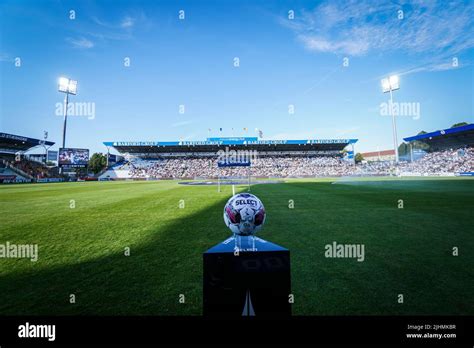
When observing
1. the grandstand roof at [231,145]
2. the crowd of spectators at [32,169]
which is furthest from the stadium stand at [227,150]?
the crowd of spectators at [32,169]

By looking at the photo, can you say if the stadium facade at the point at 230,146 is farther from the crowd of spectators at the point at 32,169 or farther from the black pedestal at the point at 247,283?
the black pedestal at the point at 247,283

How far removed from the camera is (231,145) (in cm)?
6222

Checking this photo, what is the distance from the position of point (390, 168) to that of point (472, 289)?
218 feet

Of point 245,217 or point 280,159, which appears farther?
→ point 280,159

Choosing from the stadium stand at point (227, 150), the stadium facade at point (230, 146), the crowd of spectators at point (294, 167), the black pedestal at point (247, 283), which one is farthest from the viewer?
the stadium facade at point (230, 146)


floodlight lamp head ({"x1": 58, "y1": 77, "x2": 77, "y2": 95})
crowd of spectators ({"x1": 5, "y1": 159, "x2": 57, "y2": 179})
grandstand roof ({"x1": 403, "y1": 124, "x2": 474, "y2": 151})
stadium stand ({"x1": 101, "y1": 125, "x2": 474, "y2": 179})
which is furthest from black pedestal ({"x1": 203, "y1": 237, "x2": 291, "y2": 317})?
grandstand roof ({"x1": 403, "y1": 124, "x2": 474, "y2": 151})

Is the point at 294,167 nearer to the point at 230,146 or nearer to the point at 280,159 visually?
the point at 280,159

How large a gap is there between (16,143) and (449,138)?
105m

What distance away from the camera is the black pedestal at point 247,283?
236cm

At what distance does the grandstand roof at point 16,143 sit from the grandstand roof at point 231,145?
1449 centimetres

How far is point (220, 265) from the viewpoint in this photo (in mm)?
2361

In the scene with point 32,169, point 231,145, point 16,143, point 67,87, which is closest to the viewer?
point 67,87

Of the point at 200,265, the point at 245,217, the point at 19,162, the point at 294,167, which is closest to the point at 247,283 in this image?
the point at 245,217

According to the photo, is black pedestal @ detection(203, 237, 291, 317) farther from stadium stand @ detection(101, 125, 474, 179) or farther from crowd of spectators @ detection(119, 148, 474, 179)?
stadium stand @ detection(101, 125, 474, 179)
